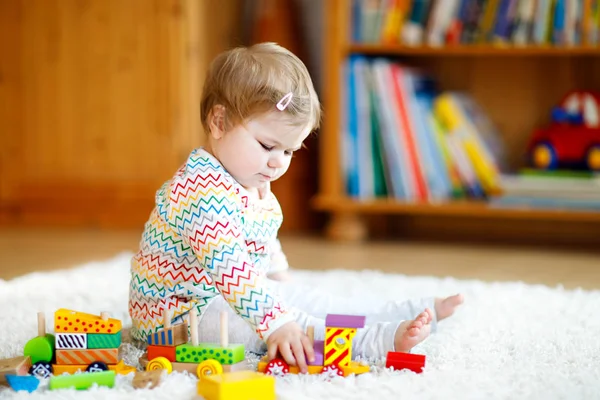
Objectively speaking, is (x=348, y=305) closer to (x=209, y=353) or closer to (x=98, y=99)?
(x=209, y=353)

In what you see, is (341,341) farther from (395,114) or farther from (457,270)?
(395,114)

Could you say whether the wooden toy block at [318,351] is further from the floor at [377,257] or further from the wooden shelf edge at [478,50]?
the wooden shelf edge at [478,50]

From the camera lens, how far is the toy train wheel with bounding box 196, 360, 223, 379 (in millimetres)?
910

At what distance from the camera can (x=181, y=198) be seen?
1014 millimetres

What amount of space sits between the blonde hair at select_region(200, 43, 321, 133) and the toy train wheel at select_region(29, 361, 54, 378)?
1.18 ft

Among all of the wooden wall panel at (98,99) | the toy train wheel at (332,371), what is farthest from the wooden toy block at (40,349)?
the wooden wall panel at (98,99)

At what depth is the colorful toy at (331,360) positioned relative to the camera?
3.07ft

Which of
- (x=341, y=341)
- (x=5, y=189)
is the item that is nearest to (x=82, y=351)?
(x=341, y=341)

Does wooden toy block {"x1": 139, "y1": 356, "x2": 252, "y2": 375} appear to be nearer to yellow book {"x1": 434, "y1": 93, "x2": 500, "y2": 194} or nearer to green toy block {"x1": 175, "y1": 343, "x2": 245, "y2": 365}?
green toy block {"x1": 175, "y1": 343, "x2": 245, "y2": 365}

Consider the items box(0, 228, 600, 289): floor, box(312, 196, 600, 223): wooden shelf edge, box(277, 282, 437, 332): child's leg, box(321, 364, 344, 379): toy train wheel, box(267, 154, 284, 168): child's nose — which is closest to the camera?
box(321, 364, 344, 379): toy train wheel

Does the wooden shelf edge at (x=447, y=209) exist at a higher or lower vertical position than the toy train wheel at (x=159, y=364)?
lower

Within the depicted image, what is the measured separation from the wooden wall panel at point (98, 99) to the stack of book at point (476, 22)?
19.8 inches

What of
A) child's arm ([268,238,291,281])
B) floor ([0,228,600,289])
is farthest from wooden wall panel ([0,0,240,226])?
child's arm ([268,238,291,281])

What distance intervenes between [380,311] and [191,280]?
29 centimetres
